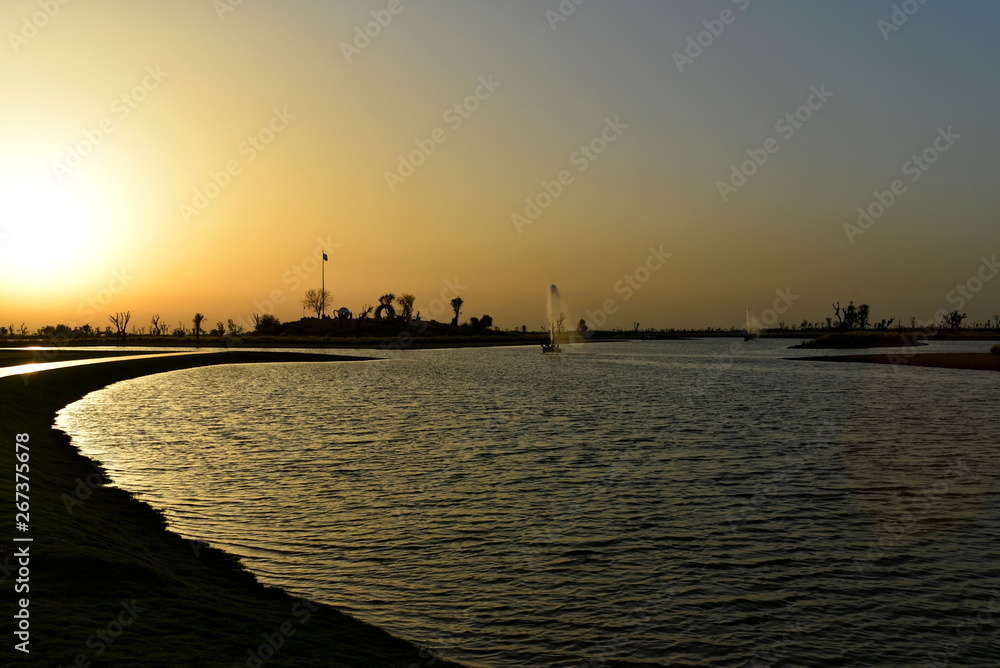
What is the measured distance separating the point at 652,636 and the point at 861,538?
27.7 feet

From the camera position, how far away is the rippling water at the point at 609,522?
12273mm

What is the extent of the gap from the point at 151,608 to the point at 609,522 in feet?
37.9

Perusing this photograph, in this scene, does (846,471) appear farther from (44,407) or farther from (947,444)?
(44,407)

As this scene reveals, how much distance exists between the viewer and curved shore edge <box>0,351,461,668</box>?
9.80m

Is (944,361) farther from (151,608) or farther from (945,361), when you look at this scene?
(151,608)

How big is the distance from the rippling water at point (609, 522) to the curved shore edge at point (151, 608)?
2.85 feet

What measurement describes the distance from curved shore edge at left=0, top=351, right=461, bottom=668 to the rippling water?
2.85 ft

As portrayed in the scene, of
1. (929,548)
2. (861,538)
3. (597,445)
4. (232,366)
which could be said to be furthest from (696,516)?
(232,366)

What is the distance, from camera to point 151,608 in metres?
11.4
